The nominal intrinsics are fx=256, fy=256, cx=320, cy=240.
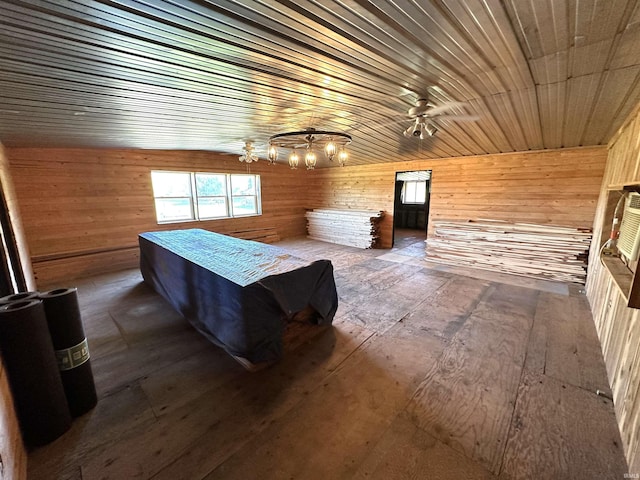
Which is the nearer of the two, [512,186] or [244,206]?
[512,186]

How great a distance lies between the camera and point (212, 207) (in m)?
6.48

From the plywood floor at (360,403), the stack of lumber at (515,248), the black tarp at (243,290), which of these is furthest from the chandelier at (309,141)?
the stack of lumber at (515,248)

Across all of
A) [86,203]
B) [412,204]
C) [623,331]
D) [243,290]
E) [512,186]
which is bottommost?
[623,331]

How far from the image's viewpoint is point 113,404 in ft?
6.13

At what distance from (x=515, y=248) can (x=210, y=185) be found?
6656 mm

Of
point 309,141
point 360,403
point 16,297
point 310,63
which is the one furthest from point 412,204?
point 16,297

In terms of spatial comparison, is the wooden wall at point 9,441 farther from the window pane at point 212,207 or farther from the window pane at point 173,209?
the window pane at point 212,207

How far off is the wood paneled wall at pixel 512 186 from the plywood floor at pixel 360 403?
2245 mm

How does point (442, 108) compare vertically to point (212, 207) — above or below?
above

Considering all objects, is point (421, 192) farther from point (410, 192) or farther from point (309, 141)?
point (309, 141)

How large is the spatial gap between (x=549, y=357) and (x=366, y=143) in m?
4.03

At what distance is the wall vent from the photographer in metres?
2.11

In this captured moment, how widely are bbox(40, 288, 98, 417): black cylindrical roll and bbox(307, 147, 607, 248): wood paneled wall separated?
616cm

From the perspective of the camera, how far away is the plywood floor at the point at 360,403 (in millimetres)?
1439
